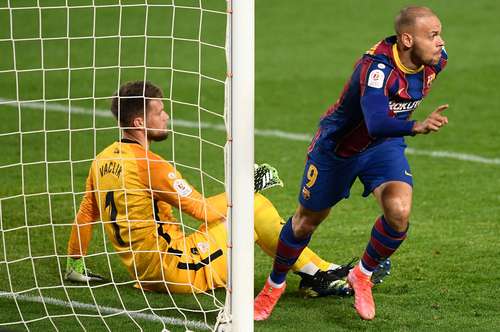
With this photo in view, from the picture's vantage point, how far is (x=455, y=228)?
25.7ft

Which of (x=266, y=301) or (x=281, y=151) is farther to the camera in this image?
(x=281, y=151)

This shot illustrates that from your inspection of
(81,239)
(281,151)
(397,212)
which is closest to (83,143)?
(281,151)

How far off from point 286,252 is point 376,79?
116 cm

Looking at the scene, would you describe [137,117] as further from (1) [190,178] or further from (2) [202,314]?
(1) [190,178]

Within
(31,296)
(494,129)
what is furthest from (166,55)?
(31,296)

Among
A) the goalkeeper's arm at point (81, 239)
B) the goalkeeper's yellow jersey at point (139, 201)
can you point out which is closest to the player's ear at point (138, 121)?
the goalkeeper's yellow jersey at point (139, 201)

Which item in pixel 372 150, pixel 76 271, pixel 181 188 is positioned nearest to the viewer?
pixel 372 150

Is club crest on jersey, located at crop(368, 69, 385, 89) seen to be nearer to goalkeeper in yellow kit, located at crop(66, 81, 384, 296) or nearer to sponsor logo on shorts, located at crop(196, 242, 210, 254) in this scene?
goalkeeper in yellow kit, located at crop(66, 81, 384, 296)

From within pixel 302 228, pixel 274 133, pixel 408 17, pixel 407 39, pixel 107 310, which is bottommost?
pixel 274 133

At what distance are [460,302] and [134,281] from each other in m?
1.87

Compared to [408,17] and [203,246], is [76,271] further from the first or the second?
[408,17]

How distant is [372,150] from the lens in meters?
5.90

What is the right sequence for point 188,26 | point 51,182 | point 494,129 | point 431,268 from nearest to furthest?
point 431,268 < point 51,182 < point 494,129 < point 188,26

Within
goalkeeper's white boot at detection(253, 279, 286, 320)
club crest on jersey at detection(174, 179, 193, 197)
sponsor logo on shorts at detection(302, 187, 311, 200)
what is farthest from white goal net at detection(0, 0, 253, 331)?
sponsor logo on shorts at detection(302, 187, 311, 200)
